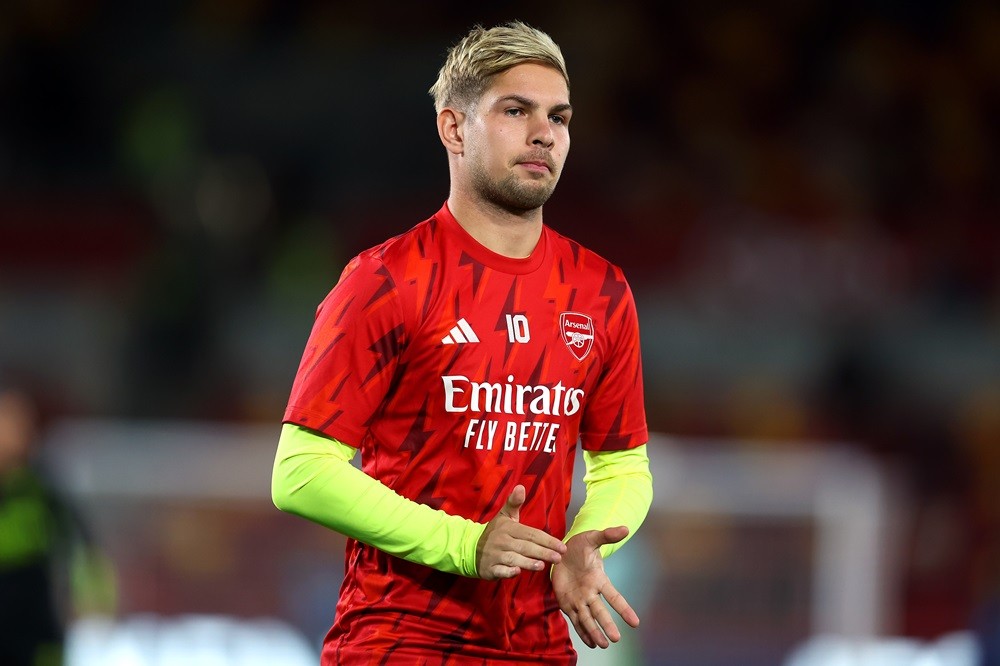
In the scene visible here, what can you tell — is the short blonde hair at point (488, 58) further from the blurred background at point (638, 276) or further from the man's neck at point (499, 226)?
the blurred background at point (638, 276)

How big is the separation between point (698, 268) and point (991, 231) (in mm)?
2291

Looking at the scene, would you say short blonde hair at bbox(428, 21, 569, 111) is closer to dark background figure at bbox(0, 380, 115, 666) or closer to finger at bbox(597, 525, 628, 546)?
finger at bbox(597, 525, 628, 546)

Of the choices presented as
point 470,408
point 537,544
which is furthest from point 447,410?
point 537,544

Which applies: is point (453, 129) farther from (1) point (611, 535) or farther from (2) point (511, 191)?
(1) point (611, 535)

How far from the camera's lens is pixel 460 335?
3.01m

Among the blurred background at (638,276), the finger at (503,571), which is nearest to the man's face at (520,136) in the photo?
the finger at (503,571)

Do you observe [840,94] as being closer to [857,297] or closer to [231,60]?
[857,297]

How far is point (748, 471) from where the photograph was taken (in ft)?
28.6

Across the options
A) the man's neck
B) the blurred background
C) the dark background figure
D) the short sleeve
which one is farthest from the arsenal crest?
the blurred background

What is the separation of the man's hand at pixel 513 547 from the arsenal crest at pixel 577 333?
1.60ft

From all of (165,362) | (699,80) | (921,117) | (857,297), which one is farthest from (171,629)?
(921,117)

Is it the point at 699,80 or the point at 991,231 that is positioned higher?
the point at 699,80

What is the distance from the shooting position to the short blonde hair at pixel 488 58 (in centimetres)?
310

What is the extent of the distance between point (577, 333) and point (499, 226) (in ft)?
0.99
